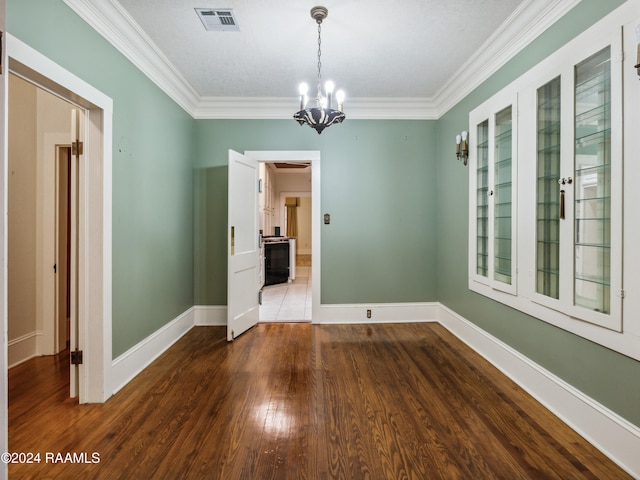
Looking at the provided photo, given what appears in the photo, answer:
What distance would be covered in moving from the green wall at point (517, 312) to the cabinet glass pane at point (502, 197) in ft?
0.96

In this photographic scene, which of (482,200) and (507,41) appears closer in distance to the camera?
(507,41)

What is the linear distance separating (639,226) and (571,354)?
922mm

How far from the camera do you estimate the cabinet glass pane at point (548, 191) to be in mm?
2258

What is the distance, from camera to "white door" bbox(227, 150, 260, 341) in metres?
3.67

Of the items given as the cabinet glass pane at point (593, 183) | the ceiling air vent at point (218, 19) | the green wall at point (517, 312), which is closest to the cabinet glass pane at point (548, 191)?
the cabinet glass pane at point (593, 183)

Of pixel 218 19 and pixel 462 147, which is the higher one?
pixel 218 19

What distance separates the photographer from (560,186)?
2.19 meters

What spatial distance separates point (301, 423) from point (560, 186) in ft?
7.48

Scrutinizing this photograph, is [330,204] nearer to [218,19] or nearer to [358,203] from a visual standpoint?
[358,203]

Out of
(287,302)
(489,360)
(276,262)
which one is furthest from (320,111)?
(276,262)

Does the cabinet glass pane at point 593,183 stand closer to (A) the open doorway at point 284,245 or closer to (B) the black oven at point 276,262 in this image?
(A) the open doorway at point 284,245

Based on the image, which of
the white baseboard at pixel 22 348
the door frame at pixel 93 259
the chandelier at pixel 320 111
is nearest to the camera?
the door frame at pixel 93 259

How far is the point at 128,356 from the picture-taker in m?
2.69

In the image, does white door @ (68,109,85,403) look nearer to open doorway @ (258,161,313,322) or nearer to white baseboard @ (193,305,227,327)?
white baseboard @ (193,305,227,327)
